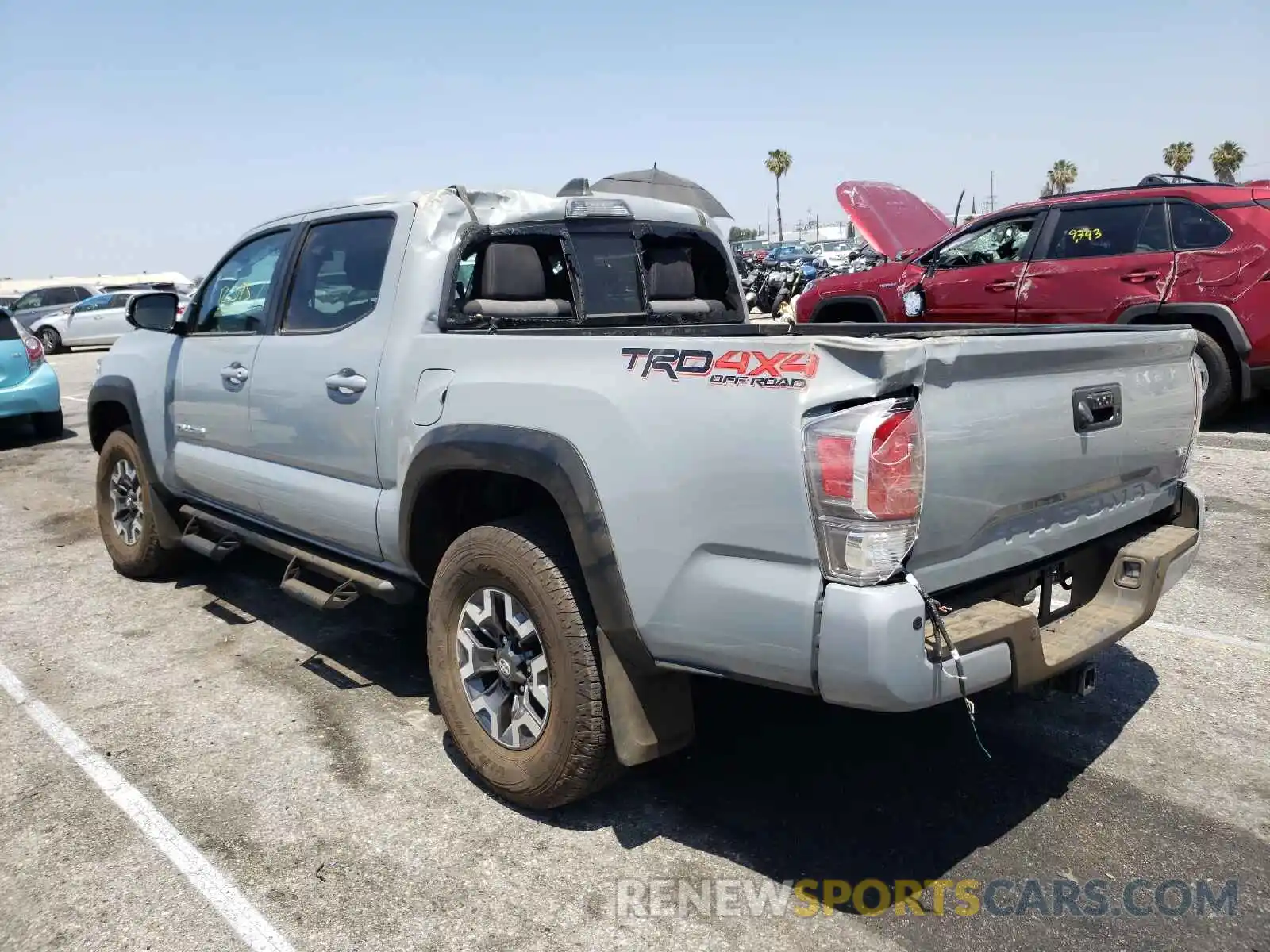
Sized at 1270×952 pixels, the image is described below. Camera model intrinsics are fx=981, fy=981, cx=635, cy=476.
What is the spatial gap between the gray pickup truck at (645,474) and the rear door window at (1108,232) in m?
5.41

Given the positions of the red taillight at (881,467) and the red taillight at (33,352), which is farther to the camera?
the red taillight at (33,352)

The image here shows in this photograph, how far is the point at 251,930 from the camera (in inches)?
103

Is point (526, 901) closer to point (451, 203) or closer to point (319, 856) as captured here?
point (319, 856)

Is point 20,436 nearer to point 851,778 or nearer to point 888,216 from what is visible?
point 851,778

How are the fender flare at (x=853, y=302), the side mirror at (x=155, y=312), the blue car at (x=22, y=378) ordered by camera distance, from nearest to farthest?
the side mirror at (x=155, y=312) < the fender flare at (x=853, y=302) < the blue car at (x=22, y=378)

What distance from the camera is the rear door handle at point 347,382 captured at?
3654 mm

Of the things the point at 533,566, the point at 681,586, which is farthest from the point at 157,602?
the point at 681,586

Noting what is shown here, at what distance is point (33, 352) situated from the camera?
34.9 feet

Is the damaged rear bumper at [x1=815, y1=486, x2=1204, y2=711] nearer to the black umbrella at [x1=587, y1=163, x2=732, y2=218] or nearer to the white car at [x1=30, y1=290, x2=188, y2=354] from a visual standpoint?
the black umbrella at [x1=587, y1=163, x2=732, y2=218]

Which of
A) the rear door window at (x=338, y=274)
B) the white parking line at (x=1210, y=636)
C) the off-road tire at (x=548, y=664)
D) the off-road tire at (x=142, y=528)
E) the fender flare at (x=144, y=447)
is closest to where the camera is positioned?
the off-road tire at (x=548, y=664)

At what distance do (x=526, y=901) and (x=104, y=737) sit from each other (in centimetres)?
204

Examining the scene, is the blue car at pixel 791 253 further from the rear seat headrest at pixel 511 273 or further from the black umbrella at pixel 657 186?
the rear seat headrest at pixel 511 273

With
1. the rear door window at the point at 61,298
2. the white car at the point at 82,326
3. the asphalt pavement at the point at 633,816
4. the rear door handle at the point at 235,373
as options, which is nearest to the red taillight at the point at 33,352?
the asphalt pavement at the point at 633,816

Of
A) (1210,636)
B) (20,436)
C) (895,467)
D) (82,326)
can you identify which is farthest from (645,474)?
(82,326)
